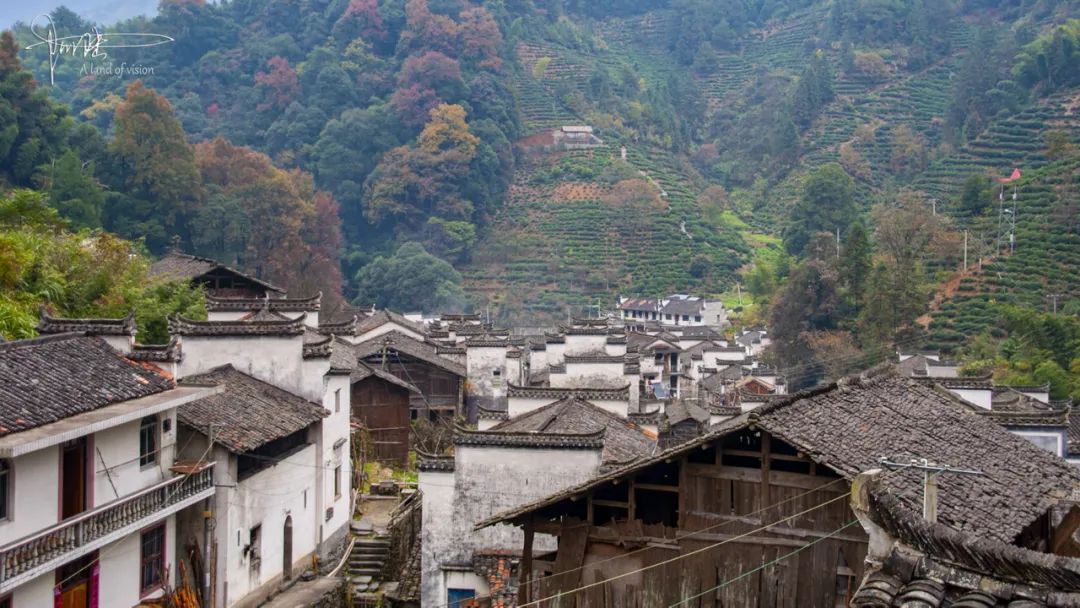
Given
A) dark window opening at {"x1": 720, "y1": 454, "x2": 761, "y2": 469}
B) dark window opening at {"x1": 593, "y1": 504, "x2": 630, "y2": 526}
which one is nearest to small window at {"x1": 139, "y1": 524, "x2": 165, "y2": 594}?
dark window opening at {"x1": 593, "y1": 504, "x2": 630, "y2": 526}

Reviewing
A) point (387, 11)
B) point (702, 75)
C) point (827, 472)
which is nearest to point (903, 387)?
point (827, 472)

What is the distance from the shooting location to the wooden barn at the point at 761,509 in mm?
12172

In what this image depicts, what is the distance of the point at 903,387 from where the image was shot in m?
16.9

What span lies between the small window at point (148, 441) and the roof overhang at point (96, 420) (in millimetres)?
281

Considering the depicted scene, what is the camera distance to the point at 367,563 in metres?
26.3

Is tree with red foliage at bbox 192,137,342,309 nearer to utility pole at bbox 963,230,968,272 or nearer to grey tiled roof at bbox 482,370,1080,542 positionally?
utility pole at bbox 963,230,968,272

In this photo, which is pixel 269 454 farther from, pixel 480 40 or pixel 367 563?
pixel 480 40

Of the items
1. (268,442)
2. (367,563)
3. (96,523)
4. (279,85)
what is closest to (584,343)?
(367,563)

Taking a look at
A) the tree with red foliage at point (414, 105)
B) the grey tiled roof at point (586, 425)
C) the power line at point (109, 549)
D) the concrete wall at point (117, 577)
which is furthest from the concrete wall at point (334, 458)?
the tree with red foliage at point (414, 105)

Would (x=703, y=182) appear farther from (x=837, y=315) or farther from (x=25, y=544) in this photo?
(x=25, y=544)

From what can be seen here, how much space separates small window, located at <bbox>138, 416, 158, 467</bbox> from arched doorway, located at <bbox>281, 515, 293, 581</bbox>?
4786 millimetres

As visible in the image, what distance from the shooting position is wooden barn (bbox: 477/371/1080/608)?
39.9 ft

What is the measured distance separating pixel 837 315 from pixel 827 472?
52.6m

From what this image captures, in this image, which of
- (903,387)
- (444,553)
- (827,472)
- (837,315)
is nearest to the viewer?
(827,472)
